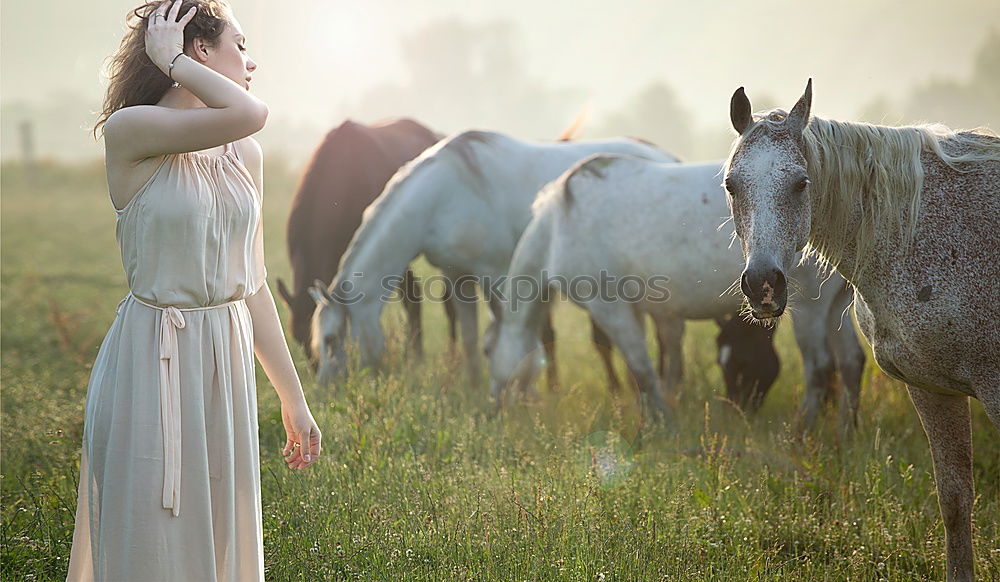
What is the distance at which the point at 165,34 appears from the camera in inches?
68.2

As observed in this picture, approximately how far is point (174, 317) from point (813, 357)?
164 inches

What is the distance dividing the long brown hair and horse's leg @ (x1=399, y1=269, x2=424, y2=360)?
16.3ft

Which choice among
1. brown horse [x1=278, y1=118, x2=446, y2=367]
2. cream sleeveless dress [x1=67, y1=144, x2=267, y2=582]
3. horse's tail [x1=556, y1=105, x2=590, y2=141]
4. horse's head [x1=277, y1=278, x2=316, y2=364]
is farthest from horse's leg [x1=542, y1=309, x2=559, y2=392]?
cream sleeveless dress [x1=67, y1=144, x2=267, y2=582]

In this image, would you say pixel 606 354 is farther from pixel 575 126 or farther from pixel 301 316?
pixel 575 126

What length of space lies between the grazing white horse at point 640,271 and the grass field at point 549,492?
34cm

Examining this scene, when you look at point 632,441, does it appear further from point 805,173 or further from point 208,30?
point 208,30

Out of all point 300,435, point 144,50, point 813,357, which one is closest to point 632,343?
point 813,357

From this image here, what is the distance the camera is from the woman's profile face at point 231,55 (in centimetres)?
184

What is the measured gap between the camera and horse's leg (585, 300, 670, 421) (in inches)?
204

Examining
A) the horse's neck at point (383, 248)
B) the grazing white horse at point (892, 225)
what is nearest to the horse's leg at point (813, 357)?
the grazing white horse at point (892, 225)

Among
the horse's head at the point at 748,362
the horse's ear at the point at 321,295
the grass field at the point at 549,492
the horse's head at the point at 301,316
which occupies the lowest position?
the grass field at the point at 549,492

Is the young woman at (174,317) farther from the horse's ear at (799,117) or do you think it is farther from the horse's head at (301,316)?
the horse's head at (301,316)

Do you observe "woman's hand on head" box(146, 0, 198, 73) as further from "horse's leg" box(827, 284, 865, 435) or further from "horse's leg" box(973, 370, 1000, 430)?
"horse's leg" box(827, 284, 865, 435)

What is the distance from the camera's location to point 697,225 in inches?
192
